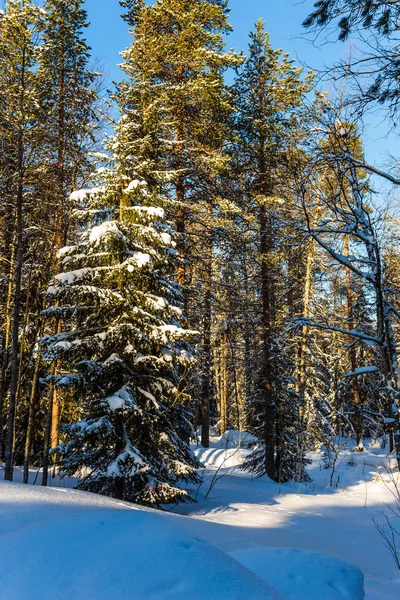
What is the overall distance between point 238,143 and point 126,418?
996 cm

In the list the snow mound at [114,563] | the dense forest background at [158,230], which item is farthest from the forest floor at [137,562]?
the dense forest background at [158,230]

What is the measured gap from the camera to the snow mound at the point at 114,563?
2309 mm

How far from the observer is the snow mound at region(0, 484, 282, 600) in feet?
7.57

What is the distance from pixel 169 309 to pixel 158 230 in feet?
6.03

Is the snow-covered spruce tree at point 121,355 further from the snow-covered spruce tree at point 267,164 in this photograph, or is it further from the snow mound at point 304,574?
the snow-covered spruce tree at point 267,164

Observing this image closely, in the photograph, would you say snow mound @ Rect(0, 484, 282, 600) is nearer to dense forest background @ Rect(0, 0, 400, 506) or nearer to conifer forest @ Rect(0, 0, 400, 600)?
conifer forest @ Rect(0, 0, 400, 600)

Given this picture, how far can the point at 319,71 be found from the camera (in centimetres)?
500

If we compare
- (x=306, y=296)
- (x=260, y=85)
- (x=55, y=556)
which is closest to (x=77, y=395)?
(x=55, y=556)

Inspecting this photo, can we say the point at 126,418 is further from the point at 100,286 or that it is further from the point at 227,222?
the point at 227,222

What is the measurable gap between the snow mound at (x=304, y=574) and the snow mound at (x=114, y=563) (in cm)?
82

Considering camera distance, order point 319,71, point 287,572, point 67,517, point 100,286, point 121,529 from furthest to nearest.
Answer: point 100,286 → point 319,71 → point 287,572 → point 67,517 → point 121,529

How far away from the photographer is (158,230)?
918 centimetres

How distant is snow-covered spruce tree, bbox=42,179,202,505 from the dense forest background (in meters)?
0.04

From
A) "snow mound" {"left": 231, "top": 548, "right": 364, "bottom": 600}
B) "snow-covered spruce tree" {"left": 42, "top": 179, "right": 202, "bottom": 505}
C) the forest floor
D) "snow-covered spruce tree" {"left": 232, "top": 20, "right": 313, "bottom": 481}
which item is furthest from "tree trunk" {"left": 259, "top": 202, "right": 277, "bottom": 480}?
"snow mound" {"left": 231, "top": 548, "right": 364, "bottom": 600}
